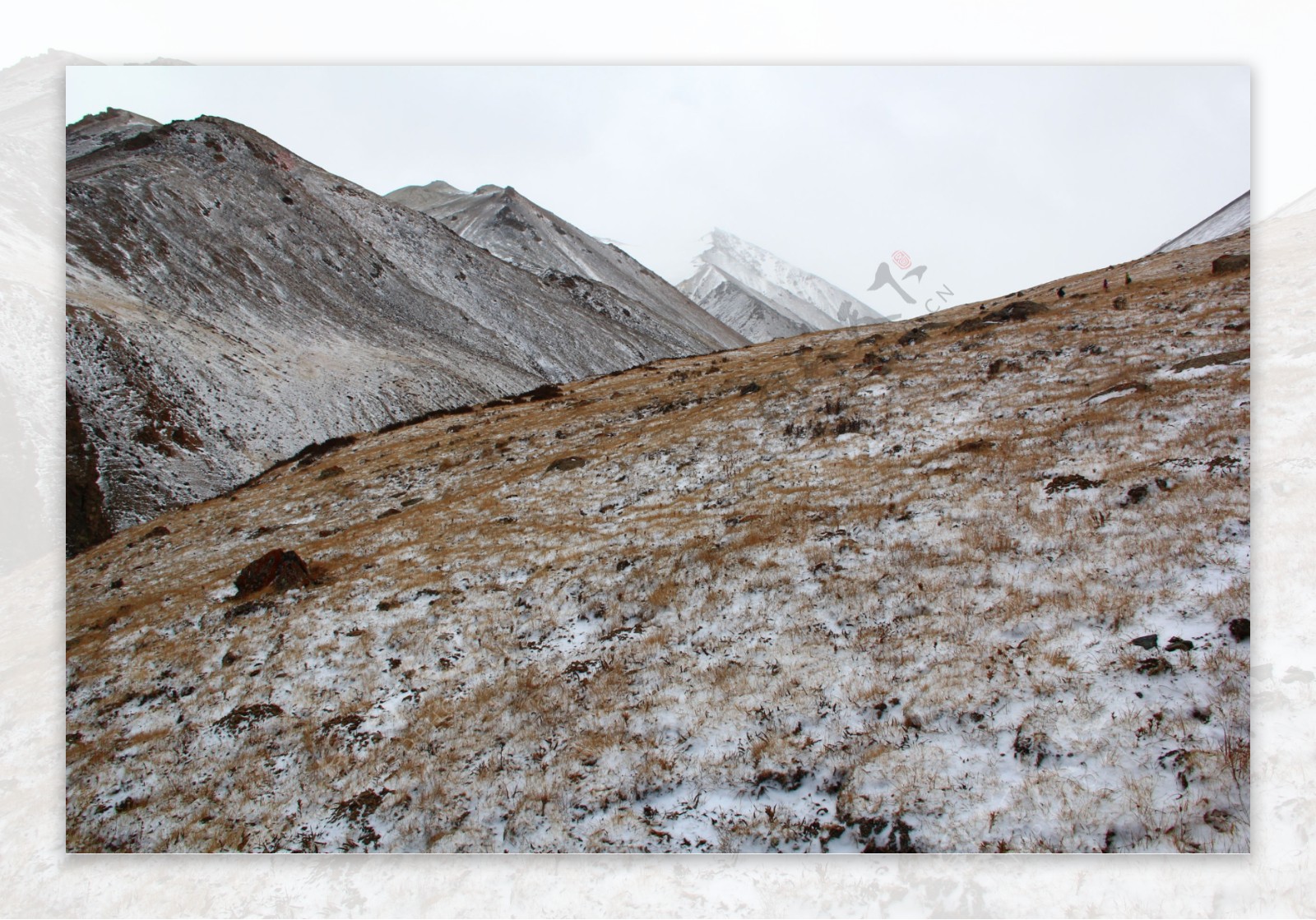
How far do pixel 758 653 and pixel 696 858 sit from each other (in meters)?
2.53

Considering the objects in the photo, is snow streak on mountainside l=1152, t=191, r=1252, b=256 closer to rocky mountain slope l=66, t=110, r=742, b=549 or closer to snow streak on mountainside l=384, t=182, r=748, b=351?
rocky mountain slope l=66, t=110, r=742, b=549

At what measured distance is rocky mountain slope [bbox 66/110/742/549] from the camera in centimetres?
3119

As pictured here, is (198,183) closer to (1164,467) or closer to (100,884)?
(100,884)

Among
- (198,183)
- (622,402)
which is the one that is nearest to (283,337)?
(198,183)

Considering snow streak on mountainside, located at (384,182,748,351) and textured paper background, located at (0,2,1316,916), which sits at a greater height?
snow streak on mountainside, located at (384,182,748,351)

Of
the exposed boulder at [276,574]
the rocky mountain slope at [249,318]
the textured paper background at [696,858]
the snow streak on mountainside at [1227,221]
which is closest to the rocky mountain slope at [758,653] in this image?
the exposed boulder at [276,574]

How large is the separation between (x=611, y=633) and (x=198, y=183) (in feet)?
210

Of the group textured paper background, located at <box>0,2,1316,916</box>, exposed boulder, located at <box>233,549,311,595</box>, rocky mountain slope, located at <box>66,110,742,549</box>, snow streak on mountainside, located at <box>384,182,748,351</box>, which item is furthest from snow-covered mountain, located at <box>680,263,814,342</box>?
exposed boulder, located at <box>233,549,311,595</box>

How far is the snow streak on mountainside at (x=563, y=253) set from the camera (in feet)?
325

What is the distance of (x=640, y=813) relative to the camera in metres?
8.16

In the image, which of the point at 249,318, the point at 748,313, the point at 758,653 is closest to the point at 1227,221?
the point at 758,653

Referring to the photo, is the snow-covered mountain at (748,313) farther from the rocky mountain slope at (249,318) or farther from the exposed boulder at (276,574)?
the exposed boulder at (276,574)

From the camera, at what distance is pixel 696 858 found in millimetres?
8203

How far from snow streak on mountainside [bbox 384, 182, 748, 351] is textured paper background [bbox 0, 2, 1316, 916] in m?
81.3
